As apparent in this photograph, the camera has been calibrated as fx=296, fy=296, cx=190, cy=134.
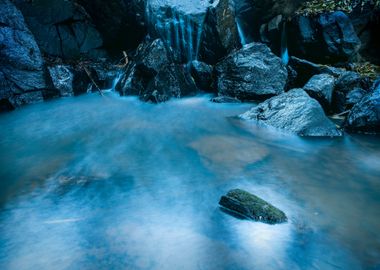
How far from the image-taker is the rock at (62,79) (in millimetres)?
9398

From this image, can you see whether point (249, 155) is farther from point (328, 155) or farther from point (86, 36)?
point (86, 36)

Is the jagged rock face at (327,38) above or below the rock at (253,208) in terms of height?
above

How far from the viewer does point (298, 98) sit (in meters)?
6.53

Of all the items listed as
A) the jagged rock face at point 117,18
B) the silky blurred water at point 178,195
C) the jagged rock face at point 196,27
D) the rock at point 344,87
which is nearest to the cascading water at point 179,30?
the jagged rock face at point 196,27

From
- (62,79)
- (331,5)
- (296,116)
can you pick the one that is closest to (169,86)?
(62,79)

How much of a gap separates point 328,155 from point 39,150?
17.4 feet

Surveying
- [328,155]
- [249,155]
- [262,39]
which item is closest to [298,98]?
[328,155]

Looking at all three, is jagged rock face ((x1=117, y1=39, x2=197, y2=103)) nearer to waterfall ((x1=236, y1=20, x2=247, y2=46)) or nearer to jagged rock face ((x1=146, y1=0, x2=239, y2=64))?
jagged rock face ((x1=146, y1=0, x2=239, y2=64))

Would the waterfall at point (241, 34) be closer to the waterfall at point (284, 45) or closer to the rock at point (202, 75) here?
the waterfall at point (284, 45)

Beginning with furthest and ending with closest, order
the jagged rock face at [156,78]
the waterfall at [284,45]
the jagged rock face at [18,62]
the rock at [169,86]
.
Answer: the waterfall at [284,45] → the jagged rock face at [156,78] → the rock at [169,86] → the jagged rock face at [18,62]

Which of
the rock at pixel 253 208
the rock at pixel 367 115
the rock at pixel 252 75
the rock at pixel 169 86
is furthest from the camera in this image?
the rock at pixel 169 86

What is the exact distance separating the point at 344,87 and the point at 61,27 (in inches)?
359

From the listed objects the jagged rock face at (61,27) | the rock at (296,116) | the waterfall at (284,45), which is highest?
the jagged rock face at (61,27)

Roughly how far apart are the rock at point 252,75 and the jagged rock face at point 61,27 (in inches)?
208
